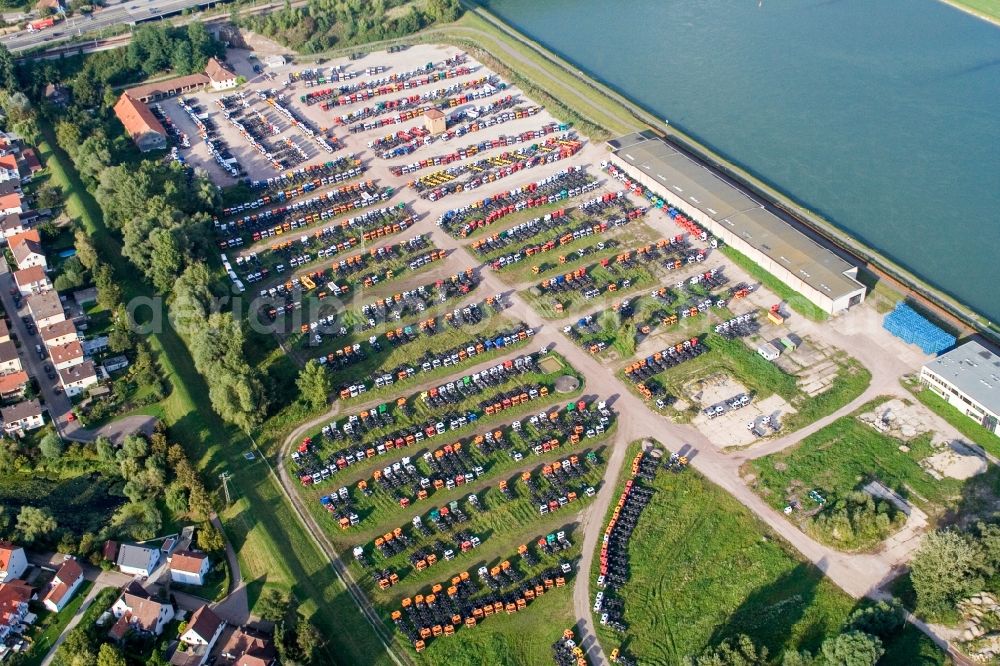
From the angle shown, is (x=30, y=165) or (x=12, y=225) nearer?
(x=12, y=225)

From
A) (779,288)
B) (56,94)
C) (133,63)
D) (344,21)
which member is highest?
(133,63)

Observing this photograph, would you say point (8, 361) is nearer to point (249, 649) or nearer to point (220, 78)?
point (249, 649)

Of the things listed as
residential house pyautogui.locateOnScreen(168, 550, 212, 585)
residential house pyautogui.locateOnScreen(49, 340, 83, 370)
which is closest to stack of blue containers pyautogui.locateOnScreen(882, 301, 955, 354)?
→ residential house pyautogui.locateOnScreen(168, 550, 212, 585)

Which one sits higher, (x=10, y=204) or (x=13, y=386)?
(x=10, y=204)

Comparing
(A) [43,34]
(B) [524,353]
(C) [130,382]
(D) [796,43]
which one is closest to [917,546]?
(B) [524,353]

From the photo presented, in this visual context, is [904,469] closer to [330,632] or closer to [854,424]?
[854,424]

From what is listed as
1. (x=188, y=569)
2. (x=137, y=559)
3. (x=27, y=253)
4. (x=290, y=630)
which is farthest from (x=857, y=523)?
(x=27, y=253)

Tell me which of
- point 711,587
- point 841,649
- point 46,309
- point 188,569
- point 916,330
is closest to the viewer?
point 841,649
